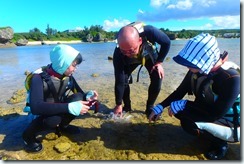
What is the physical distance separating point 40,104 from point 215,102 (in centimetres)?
199

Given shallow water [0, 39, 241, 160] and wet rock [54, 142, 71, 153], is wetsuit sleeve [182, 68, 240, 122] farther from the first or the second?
wet rock [54, 142, 71, 153]

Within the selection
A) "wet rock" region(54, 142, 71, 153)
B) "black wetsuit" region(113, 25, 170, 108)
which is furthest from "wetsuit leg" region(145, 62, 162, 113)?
"wet rock" region(54, 142, 71, 153)

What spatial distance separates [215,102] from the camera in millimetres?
2744

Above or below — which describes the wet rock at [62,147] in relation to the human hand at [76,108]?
below

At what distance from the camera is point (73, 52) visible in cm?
321

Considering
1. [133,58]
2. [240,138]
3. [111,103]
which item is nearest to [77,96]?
[133,58]

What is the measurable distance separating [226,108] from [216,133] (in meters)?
0.32

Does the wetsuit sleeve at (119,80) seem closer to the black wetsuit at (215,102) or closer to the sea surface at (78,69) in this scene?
the black wetsuit at (215,102)

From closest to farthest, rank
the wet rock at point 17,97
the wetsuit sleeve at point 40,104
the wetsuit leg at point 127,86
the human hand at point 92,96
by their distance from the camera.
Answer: the wetsuit sleeve at point 40,104 < the human hand at point 92,96 < the wetsuit leg at point 127,86 < the wet rock at point 17,97

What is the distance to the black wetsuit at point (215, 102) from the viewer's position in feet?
→ 8.59

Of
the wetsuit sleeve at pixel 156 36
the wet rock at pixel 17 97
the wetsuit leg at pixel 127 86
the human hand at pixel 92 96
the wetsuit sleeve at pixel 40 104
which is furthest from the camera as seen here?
the wet rock at pixel 17 97

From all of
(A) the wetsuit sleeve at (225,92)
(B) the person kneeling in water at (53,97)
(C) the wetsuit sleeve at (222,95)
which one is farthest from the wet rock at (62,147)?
(A) the wetsuit sleeve at (225,92)

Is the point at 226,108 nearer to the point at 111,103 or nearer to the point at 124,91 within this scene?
the point at 124,91

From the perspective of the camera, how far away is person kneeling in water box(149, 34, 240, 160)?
2678 mm
